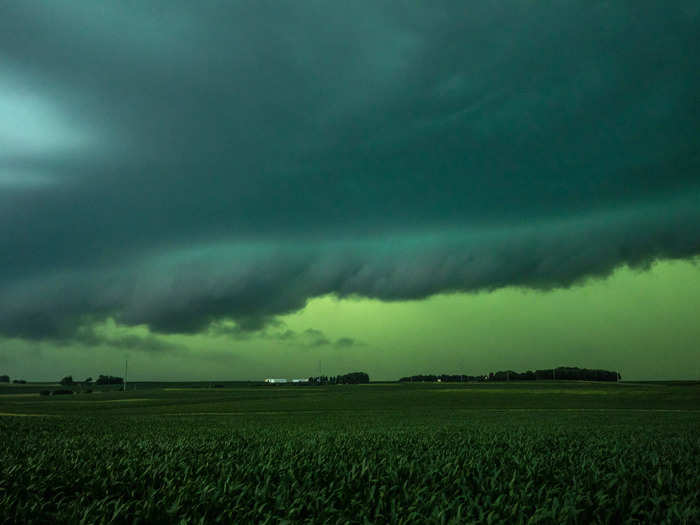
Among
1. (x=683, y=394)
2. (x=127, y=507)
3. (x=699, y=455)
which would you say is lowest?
(x=683, y=394)

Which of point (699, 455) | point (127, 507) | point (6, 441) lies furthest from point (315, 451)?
point (6, 441)

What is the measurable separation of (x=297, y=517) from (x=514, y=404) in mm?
86484

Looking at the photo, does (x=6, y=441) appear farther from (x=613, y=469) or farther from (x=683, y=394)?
(x=683, y=394)

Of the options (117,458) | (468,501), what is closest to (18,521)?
(117,458)

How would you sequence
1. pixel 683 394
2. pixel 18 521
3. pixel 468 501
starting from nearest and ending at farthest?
1. pixel 18 521
2. pixel 468 501
3. pixel 683 394

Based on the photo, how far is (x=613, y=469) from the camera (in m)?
12.3

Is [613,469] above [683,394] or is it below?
above

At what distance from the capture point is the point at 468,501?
888 cm

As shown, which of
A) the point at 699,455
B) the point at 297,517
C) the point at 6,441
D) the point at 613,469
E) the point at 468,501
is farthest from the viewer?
the point at 6,441

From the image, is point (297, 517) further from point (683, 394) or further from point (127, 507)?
point (683, 394)

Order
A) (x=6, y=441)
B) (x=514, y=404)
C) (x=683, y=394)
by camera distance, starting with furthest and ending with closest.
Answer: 1. (x=683, y=394)
2. (x=514, y=404)
3. (x=6, y=441)

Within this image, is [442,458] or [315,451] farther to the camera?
[315,451]

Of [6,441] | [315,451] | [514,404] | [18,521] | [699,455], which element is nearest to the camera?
[18,521]

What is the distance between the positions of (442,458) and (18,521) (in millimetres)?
9172
